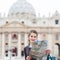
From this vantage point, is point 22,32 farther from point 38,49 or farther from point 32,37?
point 38,49

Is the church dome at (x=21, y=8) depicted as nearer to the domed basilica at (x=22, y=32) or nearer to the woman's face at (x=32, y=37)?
the domed basilica at (x=22, y=32)

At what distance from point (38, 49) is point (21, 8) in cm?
5316

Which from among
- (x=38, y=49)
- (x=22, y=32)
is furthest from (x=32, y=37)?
(x=22, y=32)

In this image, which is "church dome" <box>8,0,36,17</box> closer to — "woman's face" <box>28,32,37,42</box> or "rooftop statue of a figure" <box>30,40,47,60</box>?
"woman's face" <box>28,32,37,42</box>

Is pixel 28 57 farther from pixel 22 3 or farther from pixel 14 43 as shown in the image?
pixel 22 3

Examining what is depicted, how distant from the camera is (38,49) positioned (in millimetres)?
3371

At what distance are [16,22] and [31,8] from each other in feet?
36.1

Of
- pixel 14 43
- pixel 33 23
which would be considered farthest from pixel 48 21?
pixel 14 43

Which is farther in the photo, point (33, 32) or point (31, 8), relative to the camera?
point (31, 8)

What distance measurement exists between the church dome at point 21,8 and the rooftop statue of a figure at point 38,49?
51227 millimetres

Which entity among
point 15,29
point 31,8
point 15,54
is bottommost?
point 15,54

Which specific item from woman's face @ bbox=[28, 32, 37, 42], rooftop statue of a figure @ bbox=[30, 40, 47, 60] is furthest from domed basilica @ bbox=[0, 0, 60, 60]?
rooftop statue of a figure @ bbox=[30, 40, 47, 60]

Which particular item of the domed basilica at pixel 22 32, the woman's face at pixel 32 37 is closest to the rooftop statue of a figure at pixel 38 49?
the woman's face at pixel 32 37

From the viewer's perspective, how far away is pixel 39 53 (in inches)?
132
